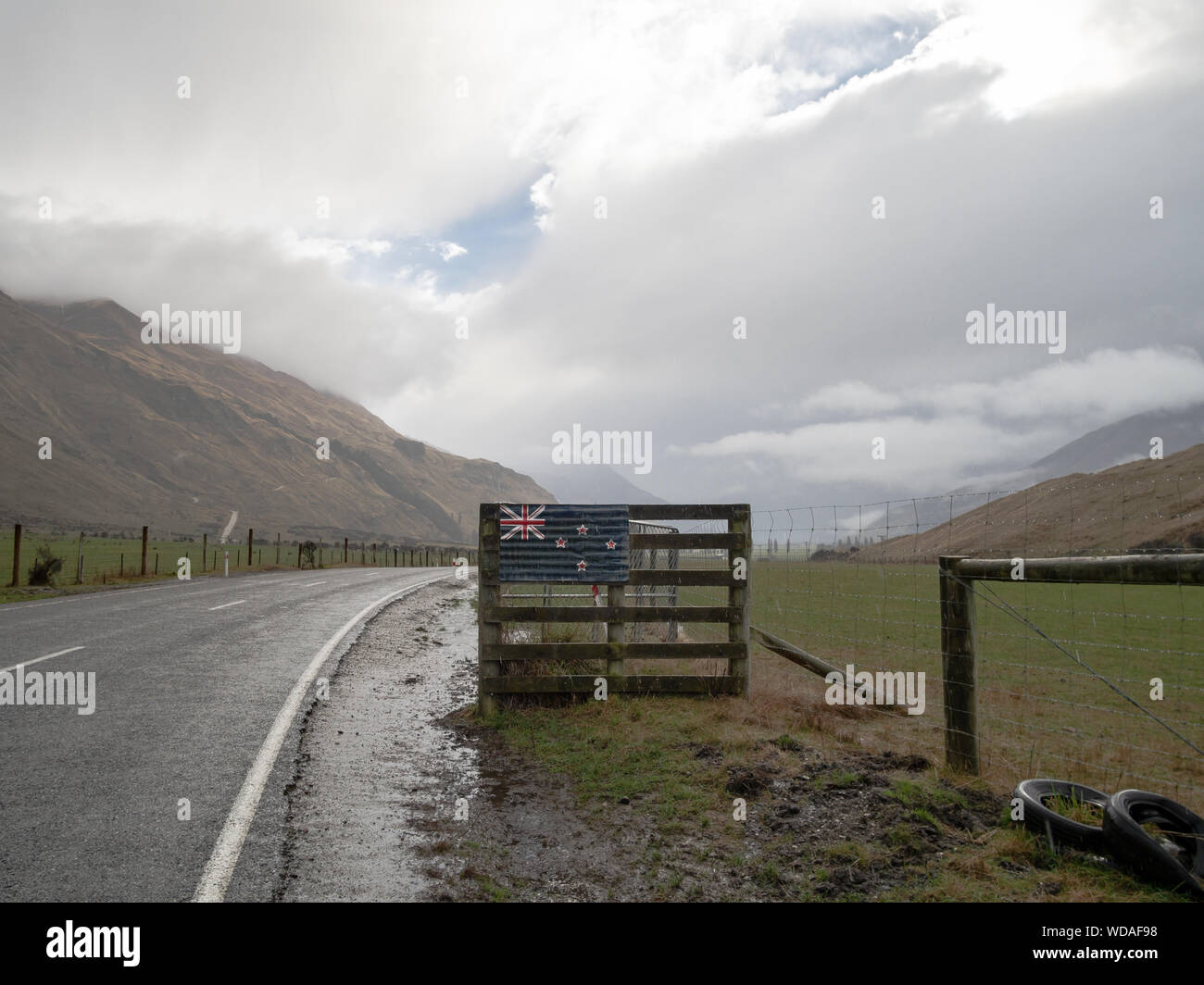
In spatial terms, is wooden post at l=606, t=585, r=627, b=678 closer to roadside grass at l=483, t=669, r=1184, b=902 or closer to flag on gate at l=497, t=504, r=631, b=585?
flag on gate at l=497, t=504, r=631, b=585

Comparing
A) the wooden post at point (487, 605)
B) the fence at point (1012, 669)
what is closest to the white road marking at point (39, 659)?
the wooden post at point (487, 605)

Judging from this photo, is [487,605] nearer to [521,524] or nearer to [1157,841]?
[521,524]

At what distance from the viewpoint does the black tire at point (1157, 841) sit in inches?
166

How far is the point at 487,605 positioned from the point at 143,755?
3.34m

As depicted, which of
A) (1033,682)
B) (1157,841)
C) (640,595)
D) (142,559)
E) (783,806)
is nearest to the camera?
(1157,841)

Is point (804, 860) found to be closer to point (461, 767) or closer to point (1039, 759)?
point (461, 767)

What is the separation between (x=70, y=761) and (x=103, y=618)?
10.1 meters

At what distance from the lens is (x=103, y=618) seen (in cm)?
1499

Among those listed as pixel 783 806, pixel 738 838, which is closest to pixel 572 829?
pixel 738 838

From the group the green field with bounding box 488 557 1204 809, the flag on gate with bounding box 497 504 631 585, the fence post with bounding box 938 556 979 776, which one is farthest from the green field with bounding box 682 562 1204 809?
the flag on gate with bounding box 497 504 631 585

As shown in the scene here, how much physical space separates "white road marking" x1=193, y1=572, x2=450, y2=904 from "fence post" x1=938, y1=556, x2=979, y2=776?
16.3ft

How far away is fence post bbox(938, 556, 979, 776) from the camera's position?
6172 mm

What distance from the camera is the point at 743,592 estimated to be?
8.77 metres
